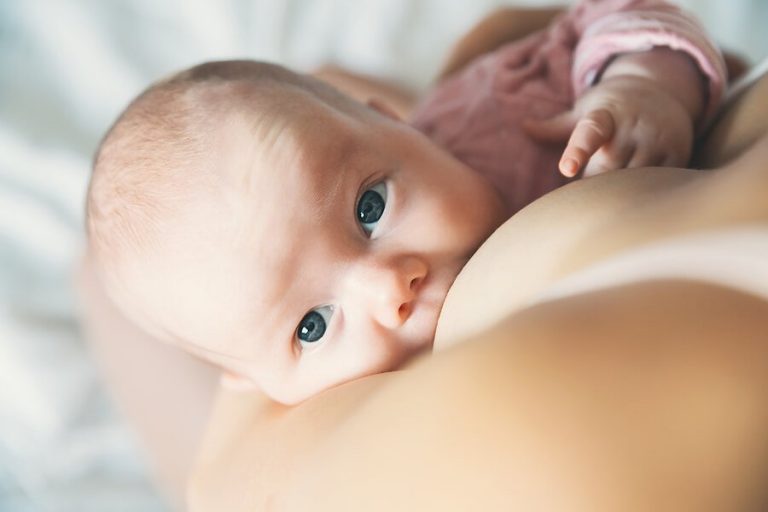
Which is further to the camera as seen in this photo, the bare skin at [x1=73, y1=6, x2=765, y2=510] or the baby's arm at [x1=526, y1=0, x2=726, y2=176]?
the baby's arm at [x1=526, y1=0, x2=726, y2=176]

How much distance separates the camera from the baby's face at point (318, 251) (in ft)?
1.95

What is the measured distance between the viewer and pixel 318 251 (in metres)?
0.62

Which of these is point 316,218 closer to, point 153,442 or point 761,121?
point 761,121

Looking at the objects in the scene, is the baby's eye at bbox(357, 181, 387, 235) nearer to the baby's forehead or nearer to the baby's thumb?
the baby's forehead

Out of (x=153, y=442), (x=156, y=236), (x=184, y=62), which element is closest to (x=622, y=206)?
(x=156, y=236)

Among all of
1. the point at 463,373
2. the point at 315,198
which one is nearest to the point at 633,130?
the point at 315,198

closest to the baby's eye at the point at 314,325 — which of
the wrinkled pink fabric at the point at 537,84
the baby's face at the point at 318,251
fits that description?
the baby's face at the point at 318,251

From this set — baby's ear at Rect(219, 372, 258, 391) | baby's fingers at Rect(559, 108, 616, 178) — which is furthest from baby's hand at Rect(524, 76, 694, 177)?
baby's ear at Rect(219, 372, 258, 391)

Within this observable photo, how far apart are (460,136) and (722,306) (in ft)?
1.74

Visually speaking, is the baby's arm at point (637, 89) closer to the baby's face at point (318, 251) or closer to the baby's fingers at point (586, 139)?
the baby's fingers at point (586, 139)

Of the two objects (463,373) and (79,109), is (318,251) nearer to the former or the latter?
(463,373)

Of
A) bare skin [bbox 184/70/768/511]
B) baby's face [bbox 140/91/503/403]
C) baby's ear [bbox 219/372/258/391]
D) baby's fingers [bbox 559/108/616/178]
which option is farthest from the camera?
baby's ear [bbox 219/372/258/391]

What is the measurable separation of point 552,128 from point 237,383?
37 centimetres

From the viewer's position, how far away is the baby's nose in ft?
1.88
